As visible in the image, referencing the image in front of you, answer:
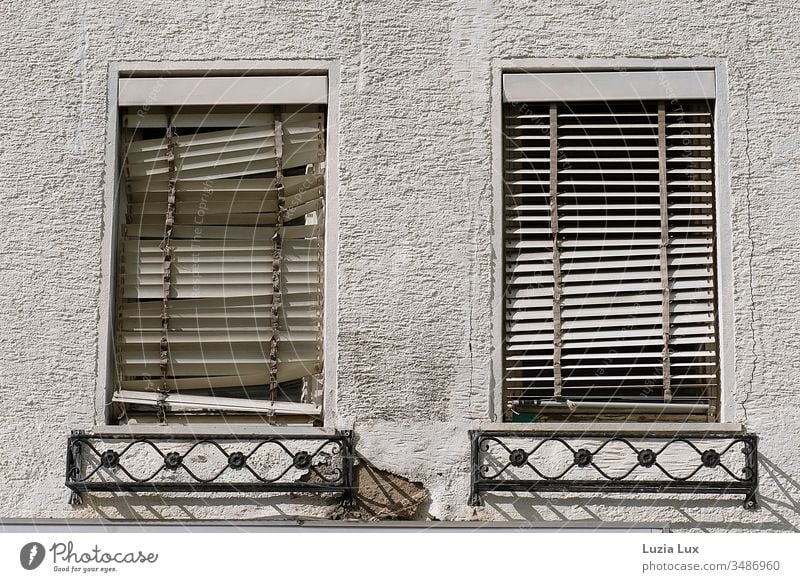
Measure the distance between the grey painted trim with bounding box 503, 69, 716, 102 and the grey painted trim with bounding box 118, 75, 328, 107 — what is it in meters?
1.20

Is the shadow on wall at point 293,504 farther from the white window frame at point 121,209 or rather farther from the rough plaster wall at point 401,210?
the white window frame at point 121,209

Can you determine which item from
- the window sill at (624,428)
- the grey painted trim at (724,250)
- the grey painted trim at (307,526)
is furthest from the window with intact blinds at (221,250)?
the grey painted trim at (724,250)

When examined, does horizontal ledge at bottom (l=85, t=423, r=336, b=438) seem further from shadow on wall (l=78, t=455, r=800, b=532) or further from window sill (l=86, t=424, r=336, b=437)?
shadow on wall (l=78, t=455, r=800, b=532)

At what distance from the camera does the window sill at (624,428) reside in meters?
5.88

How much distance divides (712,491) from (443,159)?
2.37 metres

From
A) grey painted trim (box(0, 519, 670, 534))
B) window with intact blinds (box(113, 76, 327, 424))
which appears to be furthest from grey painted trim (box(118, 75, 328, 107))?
grey painted trim (box(0, 519, 670, 534))

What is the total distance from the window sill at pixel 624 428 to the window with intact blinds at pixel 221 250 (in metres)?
1.13

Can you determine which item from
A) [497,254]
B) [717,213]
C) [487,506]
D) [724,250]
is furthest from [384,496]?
[717,213]

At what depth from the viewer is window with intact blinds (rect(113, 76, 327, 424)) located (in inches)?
241

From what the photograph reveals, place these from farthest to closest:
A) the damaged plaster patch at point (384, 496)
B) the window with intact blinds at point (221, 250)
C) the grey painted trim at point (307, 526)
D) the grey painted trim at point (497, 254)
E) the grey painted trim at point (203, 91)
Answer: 1. the grey painted trim at point (203, 91)
2. the window with intact blinds at point (221, 250)
3. the grey painted trim at point (497, 254)
4. the damaged plaster patch at point (384, 496)
5. the grey painted trim at point (307, 526)

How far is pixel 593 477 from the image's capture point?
231 inches

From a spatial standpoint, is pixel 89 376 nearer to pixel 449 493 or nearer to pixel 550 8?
pixel 449 493

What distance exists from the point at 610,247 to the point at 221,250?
89.0 inches
